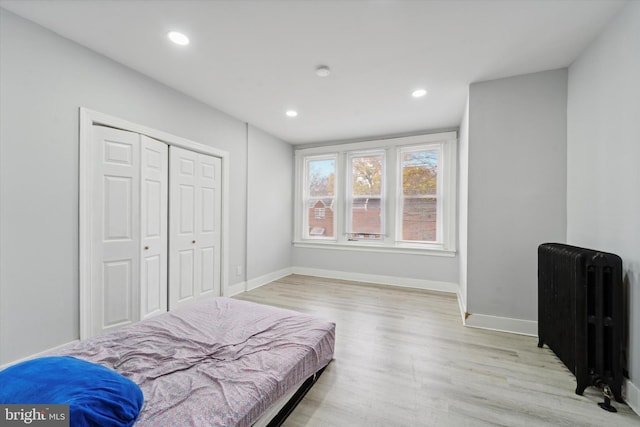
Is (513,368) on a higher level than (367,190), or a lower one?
lower

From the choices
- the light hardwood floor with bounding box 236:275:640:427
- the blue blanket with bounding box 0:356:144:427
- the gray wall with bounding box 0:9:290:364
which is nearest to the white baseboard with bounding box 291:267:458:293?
the light hardwood floor with bounding box 236:275:640:427

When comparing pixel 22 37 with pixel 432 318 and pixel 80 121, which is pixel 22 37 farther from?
pixel 432 318

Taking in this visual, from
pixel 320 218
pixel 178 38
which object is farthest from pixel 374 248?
pixel 178 38

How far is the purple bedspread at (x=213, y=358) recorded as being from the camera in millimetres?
1275

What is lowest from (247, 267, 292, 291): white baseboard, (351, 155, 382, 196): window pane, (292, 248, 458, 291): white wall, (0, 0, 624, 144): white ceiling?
(247, 267, 292, 291): white baseboard

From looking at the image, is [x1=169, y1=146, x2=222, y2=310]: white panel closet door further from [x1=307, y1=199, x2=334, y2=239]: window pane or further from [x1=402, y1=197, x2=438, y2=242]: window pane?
[x1=402, y1=197, x2=438, y2=242]: window pane

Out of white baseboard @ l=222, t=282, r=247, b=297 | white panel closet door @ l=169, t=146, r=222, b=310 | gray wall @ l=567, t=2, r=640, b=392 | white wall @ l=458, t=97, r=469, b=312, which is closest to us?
gray wall @ l=567, t=2, r=640, b=392

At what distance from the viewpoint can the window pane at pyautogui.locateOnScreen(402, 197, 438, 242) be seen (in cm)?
474

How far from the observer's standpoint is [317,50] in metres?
2.47

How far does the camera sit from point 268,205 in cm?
502

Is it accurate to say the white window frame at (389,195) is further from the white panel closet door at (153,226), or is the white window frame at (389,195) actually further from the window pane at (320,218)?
the white panel closet door at (153,226)

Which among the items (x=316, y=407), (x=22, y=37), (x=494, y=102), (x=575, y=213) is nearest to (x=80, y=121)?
(x=22, y=37)

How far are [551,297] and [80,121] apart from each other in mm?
4467

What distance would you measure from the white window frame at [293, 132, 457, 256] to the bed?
299cm
